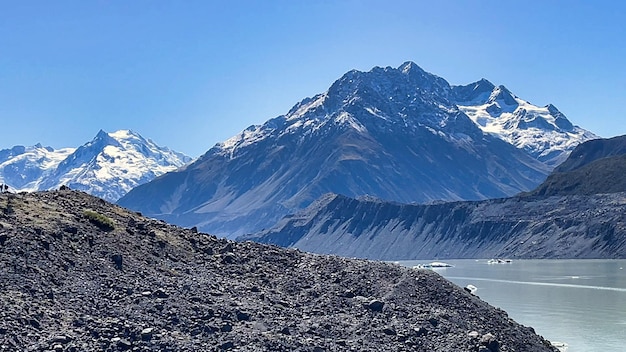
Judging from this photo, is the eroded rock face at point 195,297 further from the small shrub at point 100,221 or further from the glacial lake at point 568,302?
the glacial lake at point 568,302

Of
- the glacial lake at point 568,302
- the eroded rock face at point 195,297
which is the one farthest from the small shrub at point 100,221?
the glacial lake at point 568,302

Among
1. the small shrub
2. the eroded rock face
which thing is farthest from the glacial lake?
the small shrub

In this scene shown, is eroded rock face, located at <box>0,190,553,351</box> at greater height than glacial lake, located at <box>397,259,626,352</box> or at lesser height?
lesser

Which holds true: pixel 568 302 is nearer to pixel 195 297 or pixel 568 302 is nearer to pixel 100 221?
pixel 100 221

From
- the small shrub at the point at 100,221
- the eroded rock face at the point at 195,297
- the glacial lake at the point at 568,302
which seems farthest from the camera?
the glacial lake at the point at 568,302

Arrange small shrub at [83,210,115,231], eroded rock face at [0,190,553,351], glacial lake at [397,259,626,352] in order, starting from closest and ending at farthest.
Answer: eroded rock face at [0,190,553,351] → small shrub at [83,210,115,231] → glacial lake at [397,259,626,352]

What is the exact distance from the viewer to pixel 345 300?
4194cm

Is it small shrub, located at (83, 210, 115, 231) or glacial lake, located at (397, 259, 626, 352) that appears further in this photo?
glacial lake, located at (397, 259, 626, 352)

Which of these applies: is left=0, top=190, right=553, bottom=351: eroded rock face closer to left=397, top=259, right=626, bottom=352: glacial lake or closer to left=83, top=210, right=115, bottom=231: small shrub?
left=83, top=210, right=115, bottom=231: small shrub

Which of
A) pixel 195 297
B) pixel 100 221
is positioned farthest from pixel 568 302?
pixel 195 297

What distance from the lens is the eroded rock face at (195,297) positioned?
34812 mm

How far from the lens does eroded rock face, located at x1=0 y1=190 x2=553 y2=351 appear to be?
34812mm

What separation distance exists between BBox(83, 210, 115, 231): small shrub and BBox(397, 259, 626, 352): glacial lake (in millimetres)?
37963

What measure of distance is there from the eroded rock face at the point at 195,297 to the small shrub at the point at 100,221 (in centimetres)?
30
